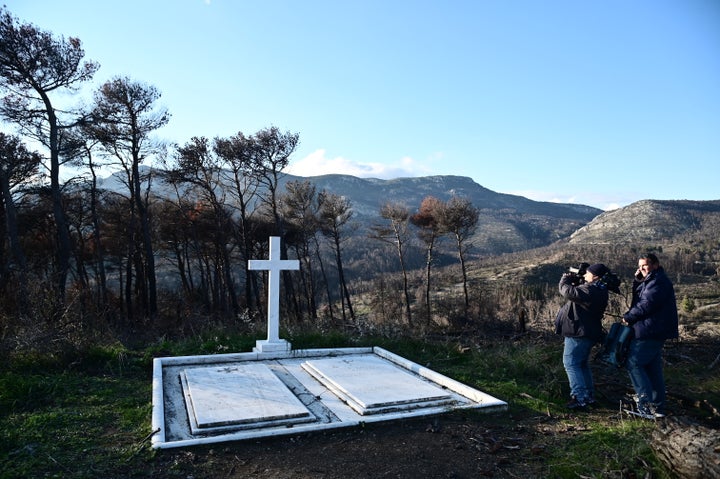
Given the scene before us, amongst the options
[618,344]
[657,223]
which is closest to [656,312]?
[618,344]

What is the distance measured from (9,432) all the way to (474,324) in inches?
524

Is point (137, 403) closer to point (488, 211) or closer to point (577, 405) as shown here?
point (577, 405)

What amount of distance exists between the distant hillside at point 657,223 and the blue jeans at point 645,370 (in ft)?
195

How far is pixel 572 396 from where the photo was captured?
6156 millimetres

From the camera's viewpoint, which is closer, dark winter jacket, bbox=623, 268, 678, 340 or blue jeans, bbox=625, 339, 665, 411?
dark winter jacket, bbox=623, 268, 678, 340

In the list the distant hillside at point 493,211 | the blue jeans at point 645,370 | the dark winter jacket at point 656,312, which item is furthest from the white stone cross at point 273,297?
the distant hillside at point 493,211

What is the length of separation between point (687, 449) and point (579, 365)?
2.71m

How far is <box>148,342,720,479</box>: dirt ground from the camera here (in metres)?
4.18

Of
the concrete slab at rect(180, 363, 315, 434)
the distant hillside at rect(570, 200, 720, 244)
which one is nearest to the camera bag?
the concrete slab at rect(180, 363, 315, 434)

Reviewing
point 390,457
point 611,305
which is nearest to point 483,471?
point 390,457

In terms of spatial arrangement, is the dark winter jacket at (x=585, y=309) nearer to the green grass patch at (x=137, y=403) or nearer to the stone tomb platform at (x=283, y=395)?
the green grass patch at (x=137, y=403)

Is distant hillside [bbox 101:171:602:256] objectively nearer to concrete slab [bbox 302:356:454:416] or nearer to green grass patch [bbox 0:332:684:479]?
green grass patch [bbox 0:332:684:479]

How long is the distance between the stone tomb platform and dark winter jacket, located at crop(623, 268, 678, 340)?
6.06ft

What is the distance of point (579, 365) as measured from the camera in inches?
241
